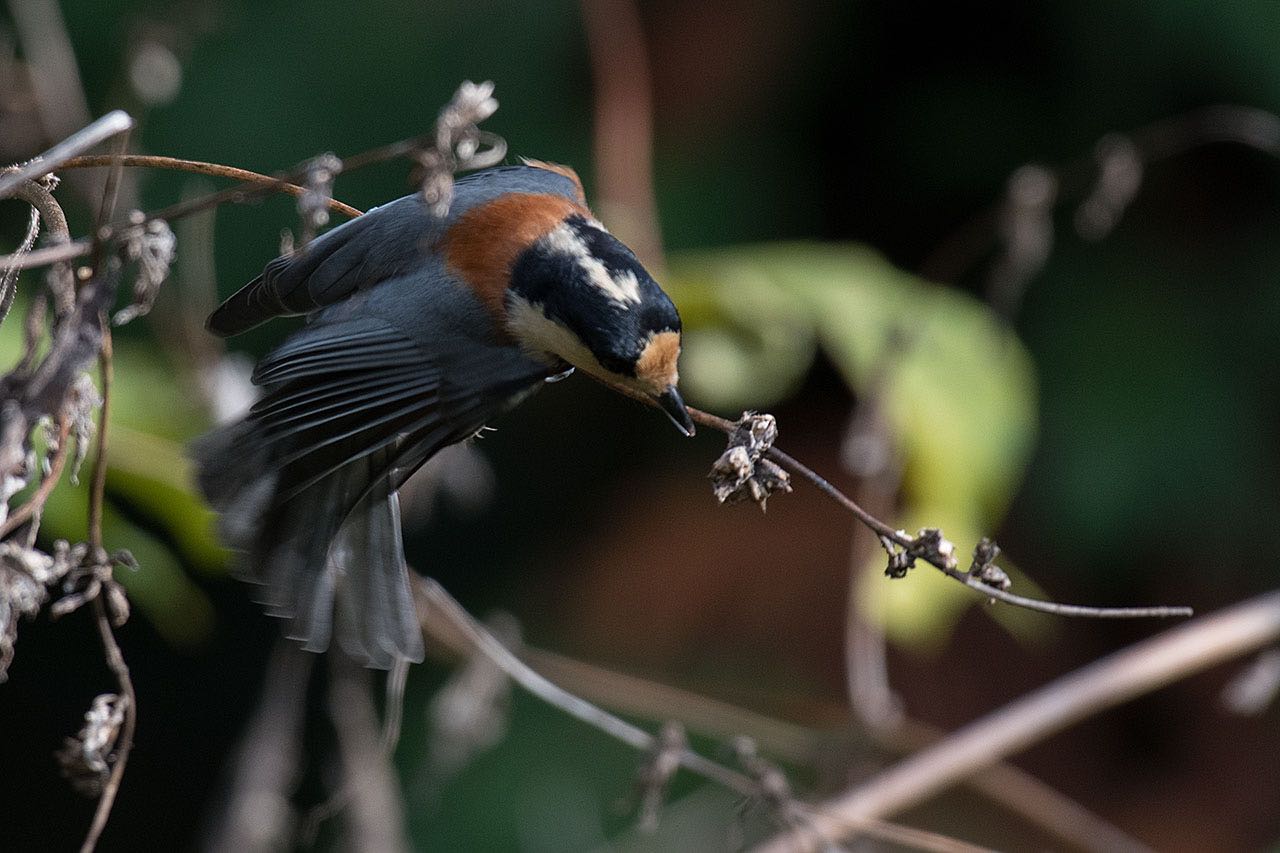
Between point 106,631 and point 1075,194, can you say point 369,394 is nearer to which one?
point 106,631

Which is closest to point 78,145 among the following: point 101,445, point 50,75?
point 101,445

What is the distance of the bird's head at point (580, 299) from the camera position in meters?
1.42

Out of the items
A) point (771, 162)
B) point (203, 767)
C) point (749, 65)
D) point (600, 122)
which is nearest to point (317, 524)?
point (600, 122)

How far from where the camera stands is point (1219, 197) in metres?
3.29

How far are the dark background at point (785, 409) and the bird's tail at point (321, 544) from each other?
1.07 m

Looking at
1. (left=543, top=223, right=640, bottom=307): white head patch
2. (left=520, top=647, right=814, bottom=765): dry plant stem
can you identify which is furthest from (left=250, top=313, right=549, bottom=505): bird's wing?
(left=520, top=647, right=814, bottom=765): dry plant stem

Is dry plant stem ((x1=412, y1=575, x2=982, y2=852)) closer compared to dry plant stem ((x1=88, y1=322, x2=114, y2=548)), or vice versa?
dry plant stem ((x1=88, y1=322, x2=114, y2=548))

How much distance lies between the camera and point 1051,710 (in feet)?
6.16

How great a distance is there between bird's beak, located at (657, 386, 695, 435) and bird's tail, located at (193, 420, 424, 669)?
11.7 inches

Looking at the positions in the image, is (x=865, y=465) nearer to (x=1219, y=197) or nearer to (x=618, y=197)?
(x=618, y=197)

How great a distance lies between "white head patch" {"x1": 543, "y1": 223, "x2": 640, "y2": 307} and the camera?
1455 millimetres

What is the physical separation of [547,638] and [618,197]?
145 cm

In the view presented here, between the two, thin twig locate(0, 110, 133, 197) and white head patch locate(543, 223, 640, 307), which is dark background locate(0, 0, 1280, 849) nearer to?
white head patch locate(543, 223, 640, 307)

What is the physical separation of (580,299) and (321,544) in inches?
14.4
